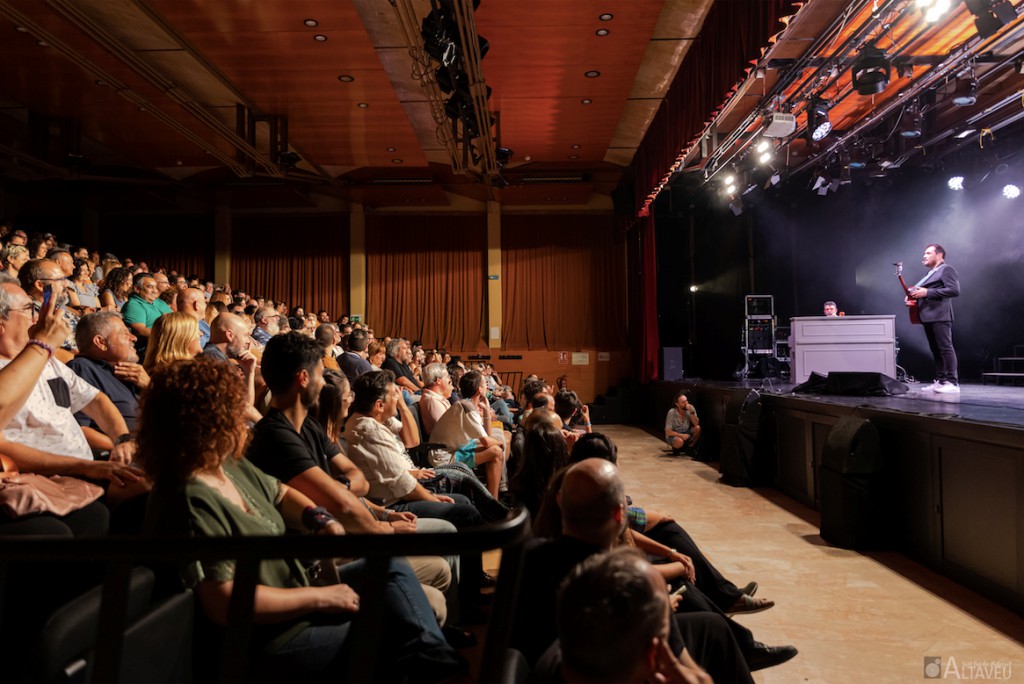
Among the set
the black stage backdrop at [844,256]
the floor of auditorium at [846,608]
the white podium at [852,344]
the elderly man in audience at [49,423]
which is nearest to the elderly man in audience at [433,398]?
the floor of auditorium at [846,608]

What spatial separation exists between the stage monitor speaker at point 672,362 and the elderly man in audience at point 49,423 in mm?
9430

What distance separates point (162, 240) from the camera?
12.7 metres

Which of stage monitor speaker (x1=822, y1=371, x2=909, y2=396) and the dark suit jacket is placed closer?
stage monitor speaker (x1=822, y1=371, x2=909, y2=396)

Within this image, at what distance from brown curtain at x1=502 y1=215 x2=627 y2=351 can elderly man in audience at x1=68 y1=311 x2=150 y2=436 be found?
34.1 feet

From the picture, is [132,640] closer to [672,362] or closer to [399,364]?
[399,364]

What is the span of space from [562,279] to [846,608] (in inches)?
402

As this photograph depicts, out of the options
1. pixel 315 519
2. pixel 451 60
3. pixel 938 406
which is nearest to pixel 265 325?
pixel 451 60

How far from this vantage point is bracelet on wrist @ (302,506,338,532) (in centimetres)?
180

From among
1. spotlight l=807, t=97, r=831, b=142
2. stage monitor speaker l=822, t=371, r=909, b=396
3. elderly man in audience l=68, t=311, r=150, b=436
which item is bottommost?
stage monitor speaker l=822, t=371, r=909, b=396

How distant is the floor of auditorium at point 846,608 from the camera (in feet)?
8.38

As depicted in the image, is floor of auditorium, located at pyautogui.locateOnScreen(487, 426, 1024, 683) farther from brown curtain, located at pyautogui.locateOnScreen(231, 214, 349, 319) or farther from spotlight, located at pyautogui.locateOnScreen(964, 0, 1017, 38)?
brown curtain, located at pyautogui.locateOnScreen(231, 214, 349, 319)

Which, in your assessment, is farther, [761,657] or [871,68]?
[871,68]

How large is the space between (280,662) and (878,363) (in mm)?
7605

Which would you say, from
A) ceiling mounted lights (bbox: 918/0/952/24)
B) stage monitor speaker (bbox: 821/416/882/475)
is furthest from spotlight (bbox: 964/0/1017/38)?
stage monitor speaker (bbox: 821/416/882/475)
